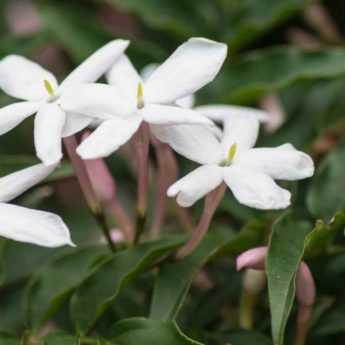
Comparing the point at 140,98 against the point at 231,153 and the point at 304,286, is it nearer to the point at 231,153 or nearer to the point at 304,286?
the point at 231,153

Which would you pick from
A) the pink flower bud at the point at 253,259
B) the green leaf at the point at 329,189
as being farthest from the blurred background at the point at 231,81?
the pink flower bud at the point at 253,259

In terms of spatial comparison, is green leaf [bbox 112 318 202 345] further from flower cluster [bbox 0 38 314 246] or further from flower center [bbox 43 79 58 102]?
flower center [bbox 43 79 58 102]

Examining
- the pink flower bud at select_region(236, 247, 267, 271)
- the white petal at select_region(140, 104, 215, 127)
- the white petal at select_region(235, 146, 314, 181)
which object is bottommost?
the pink flower bud at select_region(236, 247, 267, 271)

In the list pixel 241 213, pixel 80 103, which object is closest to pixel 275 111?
pixel 241 213

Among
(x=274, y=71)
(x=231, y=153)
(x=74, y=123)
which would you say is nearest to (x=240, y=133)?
(x=231, y=153)

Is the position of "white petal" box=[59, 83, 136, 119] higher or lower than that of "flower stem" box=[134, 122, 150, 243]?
higher

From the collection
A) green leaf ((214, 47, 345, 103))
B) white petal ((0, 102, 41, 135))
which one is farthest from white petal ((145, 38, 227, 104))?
green leaf ((214, 47, 345, 103))
